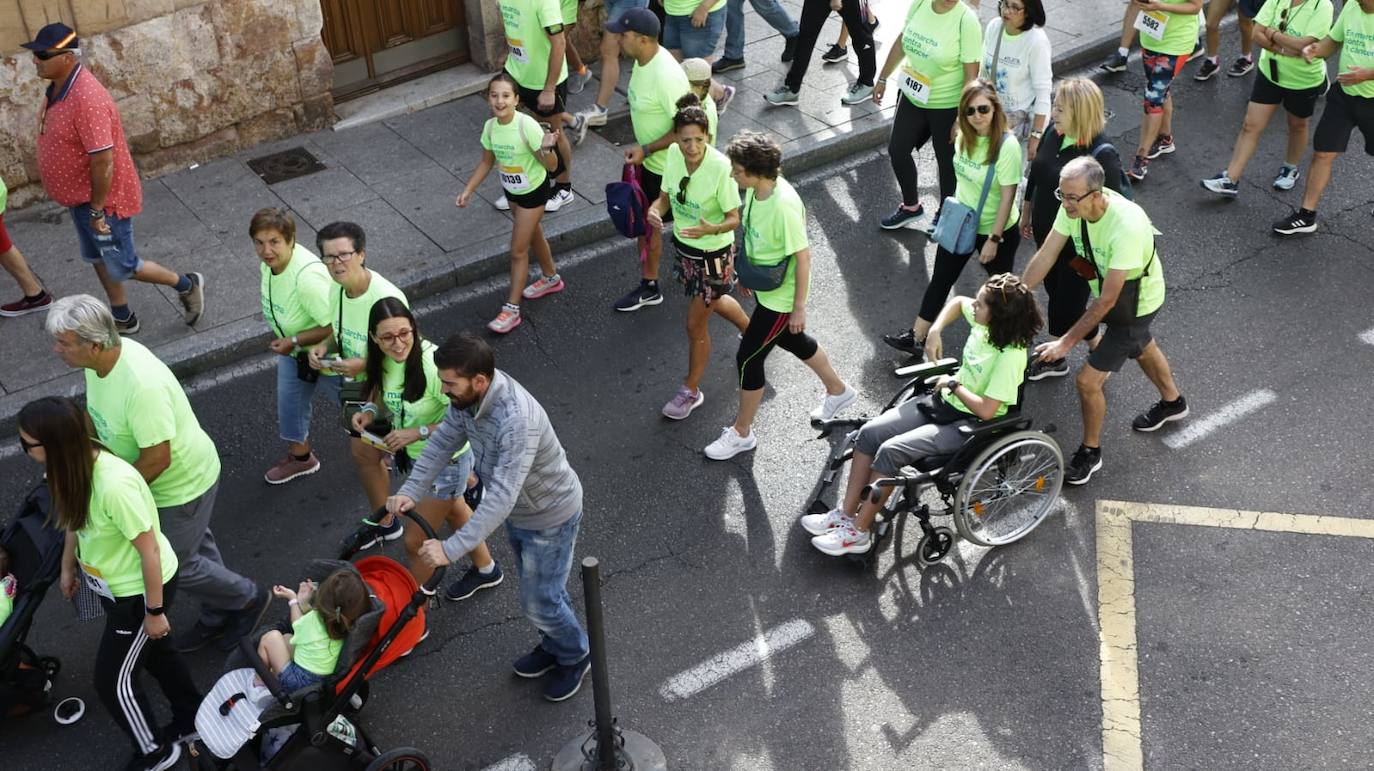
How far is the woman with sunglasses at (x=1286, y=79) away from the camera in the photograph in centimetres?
873

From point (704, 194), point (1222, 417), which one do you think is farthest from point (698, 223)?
point (1222, 417)

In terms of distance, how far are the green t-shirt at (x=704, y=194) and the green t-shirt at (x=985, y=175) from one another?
4.43ft

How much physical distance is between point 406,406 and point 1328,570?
4.51 m

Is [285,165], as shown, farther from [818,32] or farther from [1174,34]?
[1174,34]

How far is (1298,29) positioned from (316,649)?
7506 mm

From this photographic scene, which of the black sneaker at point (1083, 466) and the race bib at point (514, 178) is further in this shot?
the race bib at point (514, 178)

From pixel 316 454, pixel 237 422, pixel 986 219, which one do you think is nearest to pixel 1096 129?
pixel 986 219

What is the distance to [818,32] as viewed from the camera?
1051cm

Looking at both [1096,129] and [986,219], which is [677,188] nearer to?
[986,219]

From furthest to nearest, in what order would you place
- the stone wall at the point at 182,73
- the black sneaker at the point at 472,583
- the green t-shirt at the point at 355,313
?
the stone wall at the point at 182,73, the black sneaker at the point at 472,583, the green t-shirt at the point at 355,313

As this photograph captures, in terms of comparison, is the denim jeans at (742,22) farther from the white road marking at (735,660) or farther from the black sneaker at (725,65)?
the white road marking at (735,660)

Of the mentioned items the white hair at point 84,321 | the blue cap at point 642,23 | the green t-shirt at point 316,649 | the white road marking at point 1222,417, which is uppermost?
the white hair at point 84,321

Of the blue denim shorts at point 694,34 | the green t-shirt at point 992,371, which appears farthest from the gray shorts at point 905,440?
the blue denim shorts at point 694,34

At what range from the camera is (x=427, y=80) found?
10.9 metres
